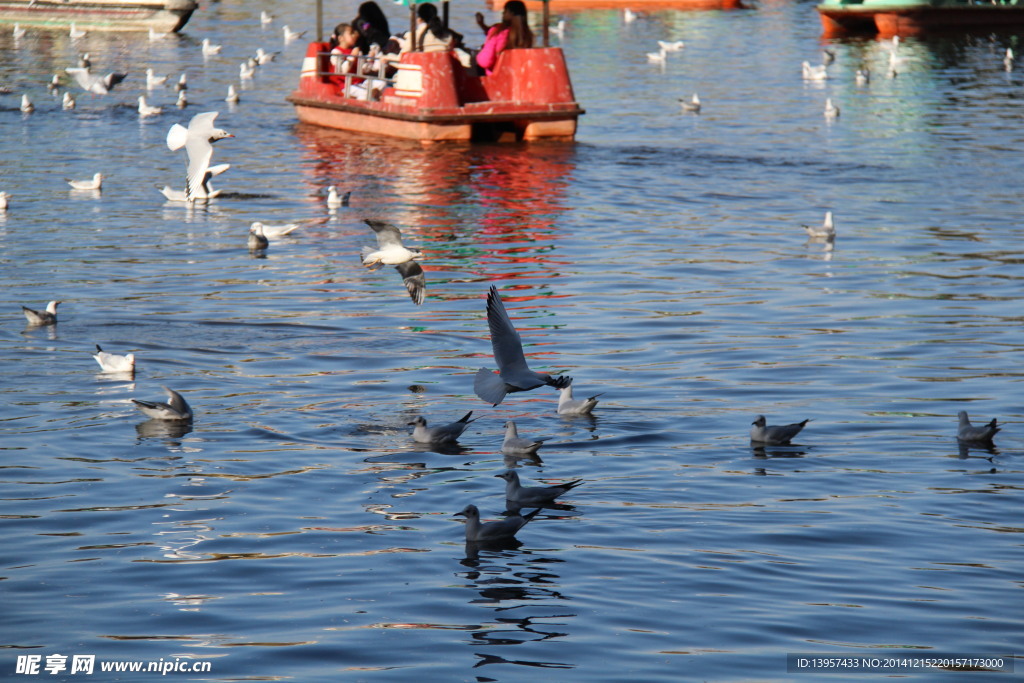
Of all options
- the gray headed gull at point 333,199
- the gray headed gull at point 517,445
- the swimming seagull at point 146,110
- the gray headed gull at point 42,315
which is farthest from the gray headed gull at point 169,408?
the swimming seagull at point 146,110

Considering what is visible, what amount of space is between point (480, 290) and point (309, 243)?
11.8ft

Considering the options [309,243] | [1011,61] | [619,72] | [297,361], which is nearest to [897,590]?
[297,361]

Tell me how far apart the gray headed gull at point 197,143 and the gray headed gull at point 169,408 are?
9.37 meters

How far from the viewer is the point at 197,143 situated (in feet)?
66.6

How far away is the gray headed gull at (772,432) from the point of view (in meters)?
10.3

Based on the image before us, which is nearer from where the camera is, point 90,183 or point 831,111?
point 90,183

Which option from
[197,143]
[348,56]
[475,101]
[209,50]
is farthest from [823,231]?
[209,50]

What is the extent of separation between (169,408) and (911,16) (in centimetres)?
4578

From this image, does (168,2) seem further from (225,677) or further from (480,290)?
(225,677)

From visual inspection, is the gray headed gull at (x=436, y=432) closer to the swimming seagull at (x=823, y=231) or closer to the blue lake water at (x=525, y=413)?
the blue lake water at (x=525, y=413)

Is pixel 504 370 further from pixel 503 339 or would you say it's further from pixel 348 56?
pixel 348 56

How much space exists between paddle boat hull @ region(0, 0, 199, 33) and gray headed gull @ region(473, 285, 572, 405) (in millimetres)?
44788

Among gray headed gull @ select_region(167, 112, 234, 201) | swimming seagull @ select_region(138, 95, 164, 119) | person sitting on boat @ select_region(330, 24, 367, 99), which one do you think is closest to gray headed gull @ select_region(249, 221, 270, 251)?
gray headed gull @ select_region(167, 112, 234, 201)

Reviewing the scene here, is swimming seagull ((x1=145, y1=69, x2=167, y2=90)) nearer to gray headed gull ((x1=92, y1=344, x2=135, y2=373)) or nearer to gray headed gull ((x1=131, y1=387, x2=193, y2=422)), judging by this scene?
gray headed gull ((x1=92, y1=344, x2=135, y2=373))
